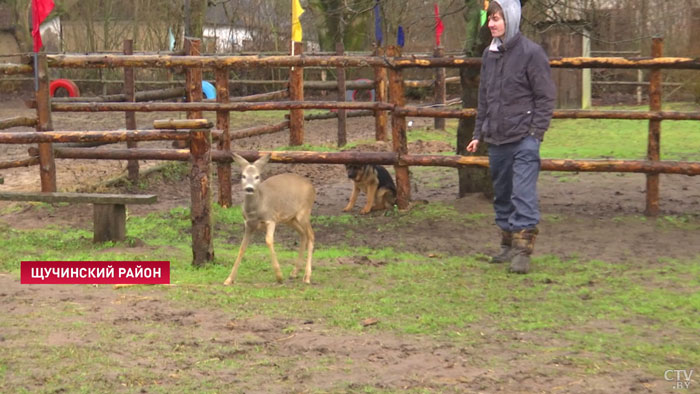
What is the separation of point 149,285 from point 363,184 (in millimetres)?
4002

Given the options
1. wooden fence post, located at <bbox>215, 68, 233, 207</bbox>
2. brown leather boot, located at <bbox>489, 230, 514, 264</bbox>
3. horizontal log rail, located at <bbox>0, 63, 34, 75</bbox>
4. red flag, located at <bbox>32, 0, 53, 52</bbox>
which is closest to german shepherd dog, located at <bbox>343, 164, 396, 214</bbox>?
wooden fence post, located at <bbox>215, 68, 233, 207</bbox>

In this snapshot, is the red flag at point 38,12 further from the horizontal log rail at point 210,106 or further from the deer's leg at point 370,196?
the deer's leg at point 370,196

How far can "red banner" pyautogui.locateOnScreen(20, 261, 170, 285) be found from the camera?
7.12 meters

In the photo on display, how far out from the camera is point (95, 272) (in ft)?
23.9

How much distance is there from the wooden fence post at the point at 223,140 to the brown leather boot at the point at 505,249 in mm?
3690

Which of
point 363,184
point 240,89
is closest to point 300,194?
point 363,184

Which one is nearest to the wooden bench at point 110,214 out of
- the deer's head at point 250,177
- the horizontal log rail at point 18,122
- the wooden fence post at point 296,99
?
the deer's head at point 250,177

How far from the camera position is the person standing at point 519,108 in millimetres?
7430

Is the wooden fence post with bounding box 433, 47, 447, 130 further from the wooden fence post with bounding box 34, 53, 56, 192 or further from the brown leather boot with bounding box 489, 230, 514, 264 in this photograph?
the brown leather boot with bounding box 489, 230, 514, 264

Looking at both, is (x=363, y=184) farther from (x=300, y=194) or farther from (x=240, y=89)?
(x=240, y=89)

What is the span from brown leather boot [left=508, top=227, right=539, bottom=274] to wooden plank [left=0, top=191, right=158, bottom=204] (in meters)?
3.11

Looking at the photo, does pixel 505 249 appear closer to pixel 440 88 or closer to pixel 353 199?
pixel 353 199

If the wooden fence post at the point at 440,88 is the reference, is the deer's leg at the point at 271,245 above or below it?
below

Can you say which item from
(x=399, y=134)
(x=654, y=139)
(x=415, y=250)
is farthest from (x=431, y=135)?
(x=415, y=250)
